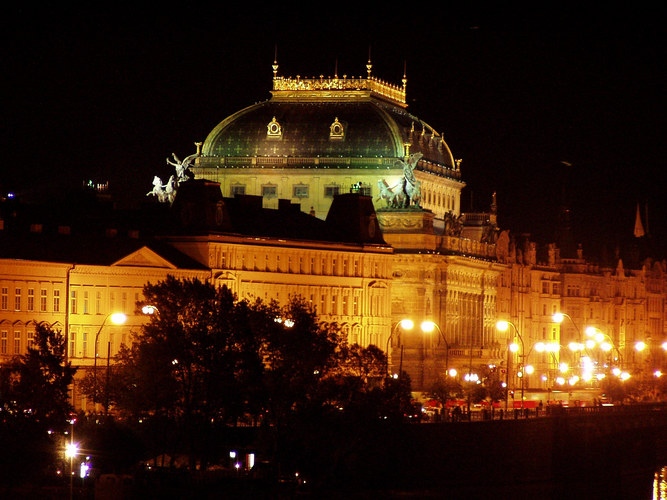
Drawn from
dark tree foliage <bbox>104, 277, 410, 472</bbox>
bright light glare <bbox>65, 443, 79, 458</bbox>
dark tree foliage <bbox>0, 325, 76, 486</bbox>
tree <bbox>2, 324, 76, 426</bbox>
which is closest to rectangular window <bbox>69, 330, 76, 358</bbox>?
dark tree foliage <bbox>104, 277, 410, 472</bbox>

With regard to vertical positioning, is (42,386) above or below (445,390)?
below

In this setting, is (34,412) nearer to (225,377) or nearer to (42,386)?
(42,386)

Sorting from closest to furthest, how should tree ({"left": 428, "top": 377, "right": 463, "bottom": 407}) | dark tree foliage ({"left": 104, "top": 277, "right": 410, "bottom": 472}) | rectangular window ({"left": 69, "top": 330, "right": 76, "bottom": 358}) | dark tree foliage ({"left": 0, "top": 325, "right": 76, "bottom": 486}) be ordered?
1. dark tree foliage ({"left": 0, "top": 325, "right": 76, "bottom": 486})
2. dark tree foliage ({"left": 104, "top": 277, "right": 410, "bottom": 472})
3. rectangular window ({"left": 69, "top": 330, "right": 76, "bottom": 358})
4. tree ({"left": 428, "top": 377, "right": 463, "bottom": 407})

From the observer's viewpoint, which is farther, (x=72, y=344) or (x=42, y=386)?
(x=72, y=344)

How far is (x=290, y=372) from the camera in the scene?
142 meters

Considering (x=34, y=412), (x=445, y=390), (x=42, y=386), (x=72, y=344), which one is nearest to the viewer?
(x=34, y=412)

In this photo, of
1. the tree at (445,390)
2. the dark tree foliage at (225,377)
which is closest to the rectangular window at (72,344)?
the dark tree foliage at (225,377)

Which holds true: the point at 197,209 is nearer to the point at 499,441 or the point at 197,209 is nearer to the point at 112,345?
the point at 112,345

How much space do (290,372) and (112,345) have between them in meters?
23.7

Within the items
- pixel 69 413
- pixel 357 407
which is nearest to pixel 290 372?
pixel 357 407

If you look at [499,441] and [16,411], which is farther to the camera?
[499,441]

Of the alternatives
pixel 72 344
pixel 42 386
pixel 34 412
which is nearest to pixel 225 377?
pixel 42 386

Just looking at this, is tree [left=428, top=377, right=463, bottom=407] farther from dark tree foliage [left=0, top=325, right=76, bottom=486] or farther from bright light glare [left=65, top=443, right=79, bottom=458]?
bright light glare [left=65, top=443, right=79, bottom=458]

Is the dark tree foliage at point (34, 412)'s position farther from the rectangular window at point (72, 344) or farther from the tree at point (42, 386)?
the rectangular window at point (72, 344)
